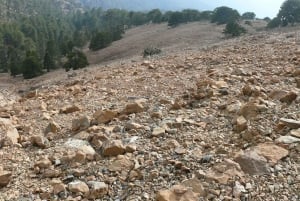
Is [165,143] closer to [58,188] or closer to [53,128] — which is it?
[58,188]

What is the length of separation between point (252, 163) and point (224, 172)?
425mm

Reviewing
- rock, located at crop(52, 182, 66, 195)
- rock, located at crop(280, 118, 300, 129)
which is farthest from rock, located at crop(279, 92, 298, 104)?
rock, located at crop(52, 182, 66, 195)

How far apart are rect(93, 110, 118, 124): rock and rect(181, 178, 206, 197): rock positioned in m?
3.50

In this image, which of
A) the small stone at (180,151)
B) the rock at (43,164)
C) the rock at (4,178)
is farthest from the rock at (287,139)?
the rock at (4,178)

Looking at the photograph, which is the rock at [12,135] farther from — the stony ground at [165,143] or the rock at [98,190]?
the rock at [98,190]

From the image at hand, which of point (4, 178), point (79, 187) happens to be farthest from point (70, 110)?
point (79, 187)

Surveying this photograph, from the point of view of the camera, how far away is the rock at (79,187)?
597cm

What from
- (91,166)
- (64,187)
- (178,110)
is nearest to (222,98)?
(178,110)

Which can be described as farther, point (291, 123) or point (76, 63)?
point (76, 63)

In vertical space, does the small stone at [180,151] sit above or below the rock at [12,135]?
above

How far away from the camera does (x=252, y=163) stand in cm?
578

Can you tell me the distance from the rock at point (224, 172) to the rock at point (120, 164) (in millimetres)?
1320

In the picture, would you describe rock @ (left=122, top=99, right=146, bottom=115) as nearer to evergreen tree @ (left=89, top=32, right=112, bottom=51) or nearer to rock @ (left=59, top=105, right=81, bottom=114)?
rock @ (left=59, top=105, right=81, bottom=114)

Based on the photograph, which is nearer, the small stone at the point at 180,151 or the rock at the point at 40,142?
the small stone at the point at 180,151
